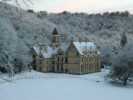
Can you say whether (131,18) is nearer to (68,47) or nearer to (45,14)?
(45,14)

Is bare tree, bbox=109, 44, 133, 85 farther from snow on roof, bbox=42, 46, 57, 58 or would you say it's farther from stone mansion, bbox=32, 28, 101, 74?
snow on roof, bbox=42, 46, 57, 58

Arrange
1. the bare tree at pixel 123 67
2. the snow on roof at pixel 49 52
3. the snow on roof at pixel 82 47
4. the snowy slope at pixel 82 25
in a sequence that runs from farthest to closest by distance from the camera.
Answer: the snowy slope at pixel 82 25 < the snow on roof at pixel 49 52 < the snow on roof at pixel 82 47 < the bare tree at pixel 123 67

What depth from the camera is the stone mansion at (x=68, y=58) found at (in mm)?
28406

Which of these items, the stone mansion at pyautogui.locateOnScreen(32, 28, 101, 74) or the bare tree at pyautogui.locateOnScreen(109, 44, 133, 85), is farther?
the stone mansion at pyautogui.locateOnScreen(32, 28, 101, 74)

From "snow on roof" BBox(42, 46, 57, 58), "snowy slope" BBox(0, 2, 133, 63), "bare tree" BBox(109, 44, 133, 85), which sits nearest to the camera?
"bare tree" BBox(109, 44, 133, 85)

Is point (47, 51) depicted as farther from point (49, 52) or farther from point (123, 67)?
point (123, 67)

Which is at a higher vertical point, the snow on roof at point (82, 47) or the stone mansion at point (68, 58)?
the snow on roof at point (82, 47)

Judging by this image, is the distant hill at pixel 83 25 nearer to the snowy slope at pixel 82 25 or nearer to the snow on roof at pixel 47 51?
the snowy slope at pixel 82 25

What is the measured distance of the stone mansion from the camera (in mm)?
28406

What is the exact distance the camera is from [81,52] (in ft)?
93.1

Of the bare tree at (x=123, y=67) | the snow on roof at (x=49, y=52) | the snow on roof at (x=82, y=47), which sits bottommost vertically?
the bare tree at (x=123, y=67)

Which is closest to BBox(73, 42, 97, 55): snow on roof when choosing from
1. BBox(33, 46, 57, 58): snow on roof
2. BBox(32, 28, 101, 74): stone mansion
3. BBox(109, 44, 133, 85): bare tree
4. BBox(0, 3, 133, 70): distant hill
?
BBox(32, 28, 101, 74): stone mansion


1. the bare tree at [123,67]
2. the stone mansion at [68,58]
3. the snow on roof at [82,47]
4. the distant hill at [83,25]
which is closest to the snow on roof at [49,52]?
the stone mansion at [68,58]

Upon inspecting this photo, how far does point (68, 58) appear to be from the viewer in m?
29.1
